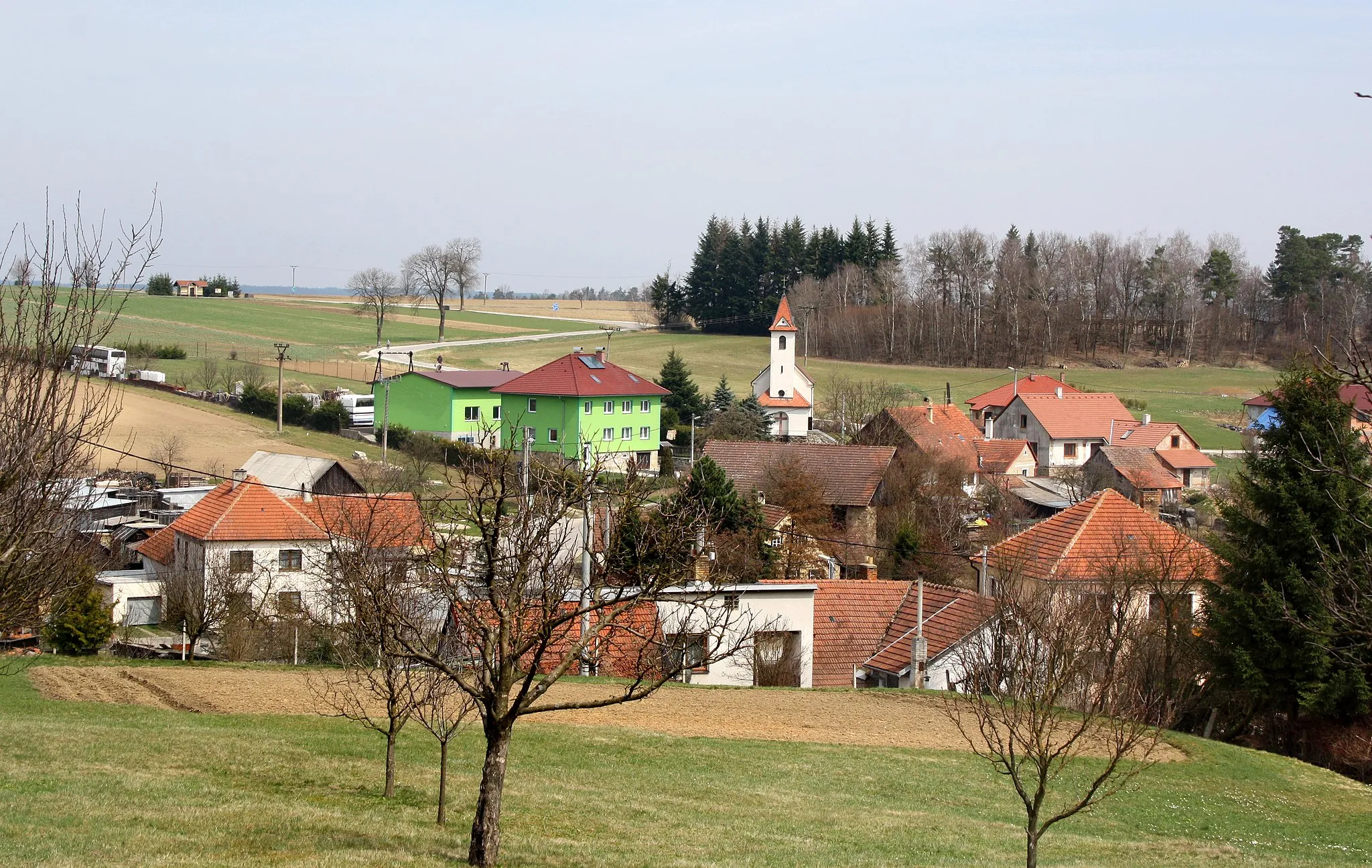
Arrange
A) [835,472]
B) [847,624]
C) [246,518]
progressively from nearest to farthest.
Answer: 1. [847,624]
2. [246,518]
3. [835,472]

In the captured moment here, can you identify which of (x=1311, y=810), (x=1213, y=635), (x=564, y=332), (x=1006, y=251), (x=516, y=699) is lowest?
(x=1311, y=810)

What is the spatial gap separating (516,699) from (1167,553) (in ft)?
68.1

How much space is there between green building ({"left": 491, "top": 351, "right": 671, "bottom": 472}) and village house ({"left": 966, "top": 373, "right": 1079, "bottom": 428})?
20487 mm

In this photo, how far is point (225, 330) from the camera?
101 metres

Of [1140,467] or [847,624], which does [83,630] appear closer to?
[847,624]

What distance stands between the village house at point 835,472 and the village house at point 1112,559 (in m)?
10.9

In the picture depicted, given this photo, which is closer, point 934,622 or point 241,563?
point 934,622

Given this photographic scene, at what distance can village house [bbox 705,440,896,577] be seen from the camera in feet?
144

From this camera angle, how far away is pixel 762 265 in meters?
118

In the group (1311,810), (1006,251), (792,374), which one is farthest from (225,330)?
(1311,810)

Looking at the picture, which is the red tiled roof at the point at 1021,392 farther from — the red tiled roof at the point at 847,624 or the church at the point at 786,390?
the red tiled roof at the point at 847,624

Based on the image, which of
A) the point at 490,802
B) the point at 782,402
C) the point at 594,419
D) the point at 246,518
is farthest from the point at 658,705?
the point at 782,402

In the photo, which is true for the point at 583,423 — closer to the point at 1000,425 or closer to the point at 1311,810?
the point at 1000,425

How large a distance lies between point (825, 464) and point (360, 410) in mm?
27323
